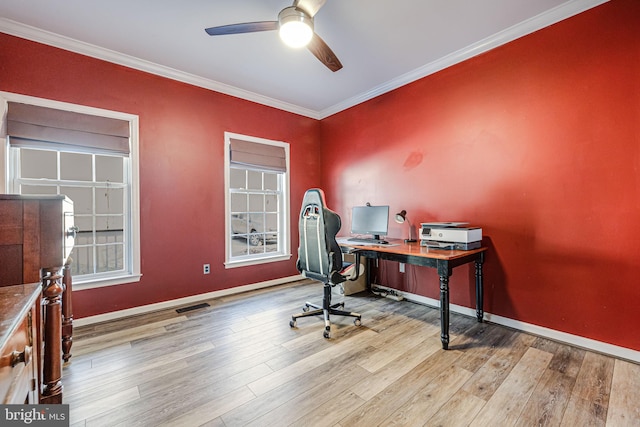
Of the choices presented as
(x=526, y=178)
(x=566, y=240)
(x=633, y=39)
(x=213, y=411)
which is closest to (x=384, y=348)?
(x=213, y=411)

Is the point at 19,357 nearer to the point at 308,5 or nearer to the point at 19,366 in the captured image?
the point at 19,366

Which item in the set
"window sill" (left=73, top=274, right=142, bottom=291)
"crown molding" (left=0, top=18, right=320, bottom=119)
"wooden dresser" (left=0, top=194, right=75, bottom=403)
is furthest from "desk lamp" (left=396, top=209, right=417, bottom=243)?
"window sill" (left=73, top=274, right=142, bottom=291)

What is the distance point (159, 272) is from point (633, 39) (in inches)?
182

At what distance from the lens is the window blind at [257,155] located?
3611mm

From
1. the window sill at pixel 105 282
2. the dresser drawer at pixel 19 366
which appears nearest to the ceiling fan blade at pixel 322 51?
the dresser drawer at pixel 19 366

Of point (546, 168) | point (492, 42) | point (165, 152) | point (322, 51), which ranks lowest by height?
point (546, 168)

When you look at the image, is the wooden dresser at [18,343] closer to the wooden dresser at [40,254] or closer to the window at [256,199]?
the wooden dresser at [40,254]

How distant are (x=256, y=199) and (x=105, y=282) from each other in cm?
199

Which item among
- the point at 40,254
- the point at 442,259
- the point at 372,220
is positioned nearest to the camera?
the point at 40,254

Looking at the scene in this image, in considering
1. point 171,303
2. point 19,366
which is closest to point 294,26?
point 19,366

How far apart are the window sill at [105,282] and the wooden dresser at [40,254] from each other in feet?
5.38

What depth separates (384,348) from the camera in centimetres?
217

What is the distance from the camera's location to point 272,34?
8.18ft

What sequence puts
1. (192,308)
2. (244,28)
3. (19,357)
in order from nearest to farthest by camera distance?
1. (19,357)
2. (244,28)
3. (192,308)
